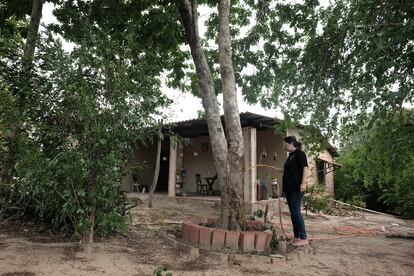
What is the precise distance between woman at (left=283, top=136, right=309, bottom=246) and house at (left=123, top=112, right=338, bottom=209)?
141 inches

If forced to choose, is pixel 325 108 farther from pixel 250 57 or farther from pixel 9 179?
pixel 9 179

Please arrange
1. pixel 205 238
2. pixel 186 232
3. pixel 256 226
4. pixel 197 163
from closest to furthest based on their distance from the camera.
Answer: pixel 205 238 → pixel 186 232 → pixel 256 226 → pixel 197 163

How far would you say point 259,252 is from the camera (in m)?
4.43

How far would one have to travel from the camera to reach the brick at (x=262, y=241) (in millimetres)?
4492

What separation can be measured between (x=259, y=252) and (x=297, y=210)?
2.93ft

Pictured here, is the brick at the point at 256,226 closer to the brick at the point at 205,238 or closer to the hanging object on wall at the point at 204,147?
the brick at the point at 205,238

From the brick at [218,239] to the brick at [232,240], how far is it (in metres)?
0.06

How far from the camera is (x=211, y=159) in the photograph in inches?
563

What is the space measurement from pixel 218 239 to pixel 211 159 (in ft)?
32.2

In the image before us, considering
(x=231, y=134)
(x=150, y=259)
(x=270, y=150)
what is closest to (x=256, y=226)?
(x=231, y=134)

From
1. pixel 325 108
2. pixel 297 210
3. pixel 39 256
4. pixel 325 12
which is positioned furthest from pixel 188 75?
pixel 39 256

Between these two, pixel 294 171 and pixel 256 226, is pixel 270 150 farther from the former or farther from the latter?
pixel 294 171

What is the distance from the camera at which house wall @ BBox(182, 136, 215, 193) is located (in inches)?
566

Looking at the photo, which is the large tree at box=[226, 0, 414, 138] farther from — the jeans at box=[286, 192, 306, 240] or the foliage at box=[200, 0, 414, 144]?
the jeans at box=[286, 192, 306, 240]
